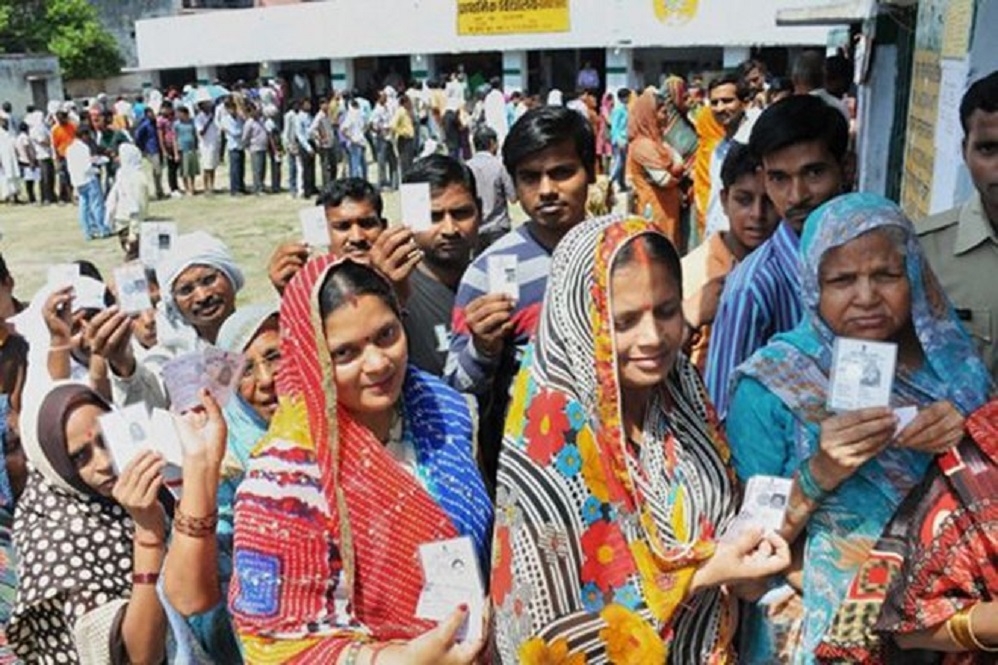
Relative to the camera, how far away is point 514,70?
2797 centimetres

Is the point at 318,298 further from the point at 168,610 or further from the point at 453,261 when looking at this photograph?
the point at 453,261

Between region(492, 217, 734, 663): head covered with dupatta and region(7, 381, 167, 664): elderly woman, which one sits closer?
region(492, 217, 734, 663): head covered with dupatta

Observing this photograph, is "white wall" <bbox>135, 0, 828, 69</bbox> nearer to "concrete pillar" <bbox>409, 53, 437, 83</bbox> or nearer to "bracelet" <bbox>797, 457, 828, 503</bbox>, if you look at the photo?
"concrete pillar" <bbox>409, 53, 437, 83</bbox>

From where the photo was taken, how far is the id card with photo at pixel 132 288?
3922mm

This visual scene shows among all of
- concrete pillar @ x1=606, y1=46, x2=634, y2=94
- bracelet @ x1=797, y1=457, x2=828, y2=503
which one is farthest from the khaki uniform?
concrete pillar @ x1=606, y1=46, x2=634, y2=94

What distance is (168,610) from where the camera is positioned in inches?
91.4

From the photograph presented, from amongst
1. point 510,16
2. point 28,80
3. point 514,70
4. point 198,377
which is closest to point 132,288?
point 198,377

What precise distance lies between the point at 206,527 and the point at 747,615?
1.38 metres

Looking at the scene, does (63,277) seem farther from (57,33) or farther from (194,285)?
(57,33)

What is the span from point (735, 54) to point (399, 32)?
11230mm

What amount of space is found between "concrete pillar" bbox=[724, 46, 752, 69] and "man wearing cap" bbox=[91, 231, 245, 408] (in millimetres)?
21297

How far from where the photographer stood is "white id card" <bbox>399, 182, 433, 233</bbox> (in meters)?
3.56

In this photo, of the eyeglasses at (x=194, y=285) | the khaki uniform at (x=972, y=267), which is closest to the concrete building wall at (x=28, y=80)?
the eyeglasses at (x=194, y=285)

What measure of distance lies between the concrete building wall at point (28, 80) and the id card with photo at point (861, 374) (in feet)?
114
